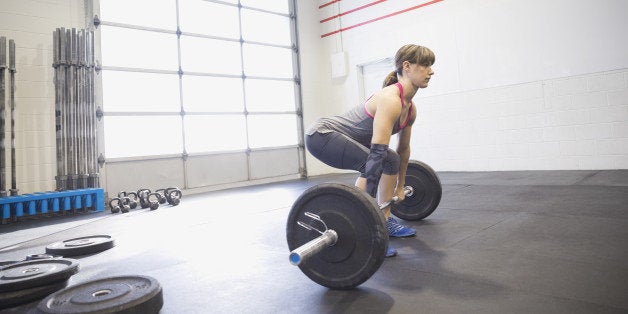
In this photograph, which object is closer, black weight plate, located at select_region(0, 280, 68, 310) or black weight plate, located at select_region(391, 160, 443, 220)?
black weight plate, located at select_region(0, 280, 68, 310)

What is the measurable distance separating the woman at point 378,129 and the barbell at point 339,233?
393mm

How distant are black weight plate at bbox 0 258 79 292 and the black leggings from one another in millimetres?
1222

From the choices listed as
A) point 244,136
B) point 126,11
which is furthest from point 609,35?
point 126,11

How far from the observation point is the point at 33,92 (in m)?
4.23

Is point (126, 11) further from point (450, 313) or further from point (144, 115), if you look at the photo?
point (450, 313)

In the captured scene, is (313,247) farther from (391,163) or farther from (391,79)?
(391,79)

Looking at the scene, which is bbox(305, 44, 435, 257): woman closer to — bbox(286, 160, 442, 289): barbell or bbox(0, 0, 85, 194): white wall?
bbox(286, 160, 442, 289): barbell

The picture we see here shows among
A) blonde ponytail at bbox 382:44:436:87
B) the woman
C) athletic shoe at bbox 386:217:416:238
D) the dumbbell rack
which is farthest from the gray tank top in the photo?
the dumbbell rack

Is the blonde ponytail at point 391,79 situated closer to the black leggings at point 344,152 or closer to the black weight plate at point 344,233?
the black leggings at point 344,152

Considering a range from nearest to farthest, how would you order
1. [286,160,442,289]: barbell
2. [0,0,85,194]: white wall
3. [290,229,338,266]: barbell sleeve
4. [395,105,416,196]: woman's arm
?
[290,229,338,266]: barbell sleeve
[286,160,442,289]: barbell
[395,105,416,196]: woman's arm
[0,0,85,194]: white wall

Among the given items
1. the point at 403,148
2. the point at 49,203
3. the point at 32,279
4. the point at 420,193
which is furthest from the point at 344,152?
the point at 49,203

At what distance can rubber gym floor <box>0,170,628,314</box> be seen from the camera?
118 cm

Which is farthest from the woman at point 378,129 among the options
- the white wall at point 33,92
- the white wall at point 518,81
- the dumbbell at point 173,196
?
the white wall at point 33,92

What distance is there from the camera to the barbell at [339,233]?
1.17 metres
